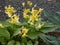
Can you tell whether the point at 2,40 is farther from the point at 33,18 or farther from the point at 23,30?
the point at 33,18

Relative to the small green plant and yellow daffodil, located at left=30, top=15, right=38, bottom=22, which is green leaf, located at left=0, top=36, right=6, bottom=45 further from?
yellow daffodil, located at left=30, top=15, right=38, bottom=22

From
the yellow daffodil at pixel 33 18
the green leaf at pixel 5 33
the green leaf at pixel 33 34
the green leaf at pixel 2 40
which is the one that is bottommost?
the green leaf at pixel 2 40

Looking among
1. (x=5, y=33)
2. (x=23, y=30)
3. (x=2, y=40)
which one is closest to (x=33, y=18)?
(x=23, y=30)

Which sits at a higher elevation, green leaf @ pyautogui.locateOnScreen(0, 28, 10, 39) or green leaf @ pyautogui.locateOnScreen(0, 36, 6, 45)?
green leaf @ pyautogui.locateOnScreen(0, 28, 10, 39)

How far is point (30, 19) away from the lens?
128 inches

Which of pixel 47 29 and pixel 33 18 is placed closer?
pixel 33 18

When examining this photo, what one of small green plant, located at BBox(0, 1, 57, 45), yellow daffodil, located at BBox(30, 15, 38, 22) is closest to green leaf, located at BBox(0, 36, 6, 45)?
small green plant, located at BBox(0, 1, 57, 45)

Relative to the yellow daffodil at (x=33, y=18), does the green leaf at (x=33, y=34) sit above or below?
below

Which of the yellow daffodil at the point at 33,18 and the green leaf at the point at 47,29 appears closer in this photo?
the yellow daffodil at the point at 33,18

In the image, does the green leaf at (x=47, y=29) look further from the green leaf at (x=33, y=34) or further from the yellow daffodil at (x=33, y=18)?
the yellow daffodil at (x=33, y=18)

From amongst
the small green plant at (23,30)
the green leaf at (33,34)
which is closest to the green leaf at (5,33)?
the small green plant at (23,30)

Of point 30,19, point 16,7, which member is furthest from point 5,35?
point 16,7

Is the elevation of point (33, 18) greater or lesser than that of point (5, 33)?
greater

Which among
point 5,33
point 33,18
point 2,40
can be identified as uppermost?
point 33,18
